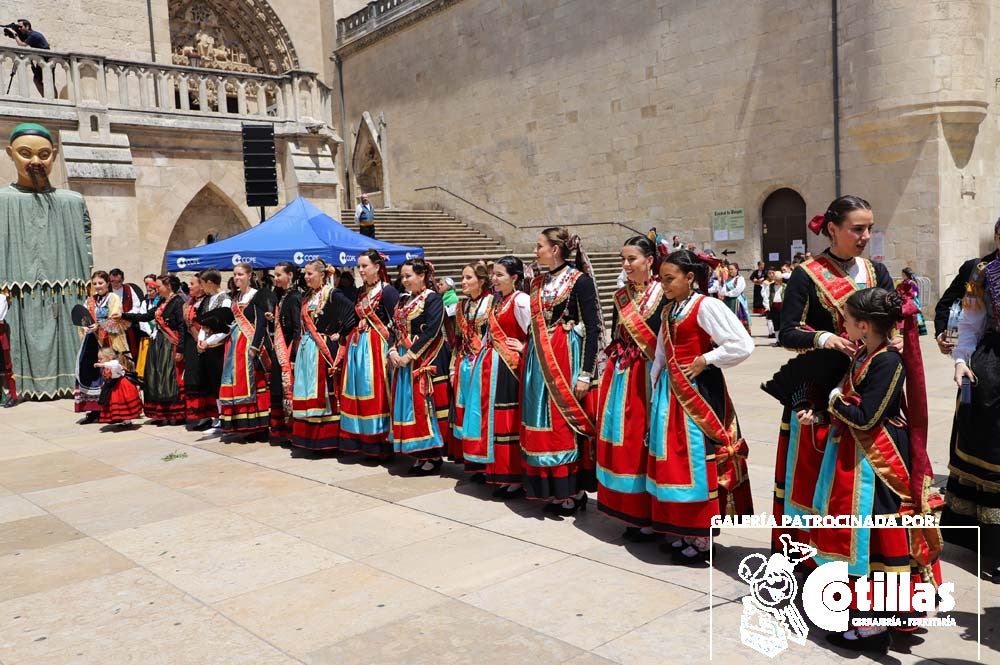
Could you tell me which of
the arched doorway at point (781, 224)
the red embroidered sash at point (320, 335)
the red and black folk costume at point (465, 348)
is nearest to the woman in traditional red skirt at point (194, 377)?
the red embroidered sash at point (320, 335)

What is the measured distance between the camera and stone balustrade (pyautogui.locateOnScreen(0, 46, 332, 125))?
13.3m

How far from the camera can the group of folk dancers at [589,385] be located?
3.16 metres

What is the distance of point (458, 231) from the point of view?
25.7 m

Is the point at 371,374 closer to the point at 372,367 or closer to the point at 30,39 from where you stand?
the point at 372,367

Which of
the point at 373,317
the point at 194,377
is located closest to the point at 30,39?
the point at 194,377

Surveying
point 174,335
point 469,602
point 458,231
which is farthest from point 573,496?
point 458,231

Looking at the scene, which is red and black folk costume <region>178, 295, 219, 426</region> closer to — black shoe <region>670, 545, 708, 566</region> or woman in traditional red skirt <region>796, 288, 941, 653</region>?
black shoe <region>670, 545, 708, 566</region>

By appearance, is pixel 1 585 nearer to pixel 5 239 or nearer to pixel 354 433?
pixel 354 433

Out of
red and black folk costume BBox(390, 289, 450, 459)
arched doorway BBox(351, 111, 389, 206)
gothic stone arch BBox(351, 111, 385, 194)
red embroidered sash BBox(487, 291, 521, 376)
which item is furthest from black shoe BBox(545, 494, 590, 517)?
gothic stone arch BBox(351, 111, 385, 194)

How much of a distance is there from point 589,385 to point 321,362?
2974 millimetres

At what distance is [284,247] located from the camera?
30.2ft

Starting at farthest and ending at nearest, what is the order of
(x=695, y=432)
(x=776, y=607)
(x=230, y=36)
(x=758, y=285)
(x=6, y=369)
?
(x=230, y=36), (x=758, y=285), (x=6, y=369), (x=695, y=432), (x=776, y=607)

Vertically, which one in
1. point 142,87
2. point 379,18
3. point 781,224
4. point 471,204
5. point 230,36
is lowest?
point 781,224

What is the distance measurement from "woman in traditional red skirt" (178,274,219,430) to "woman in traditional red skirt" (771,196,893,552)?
6.52m
